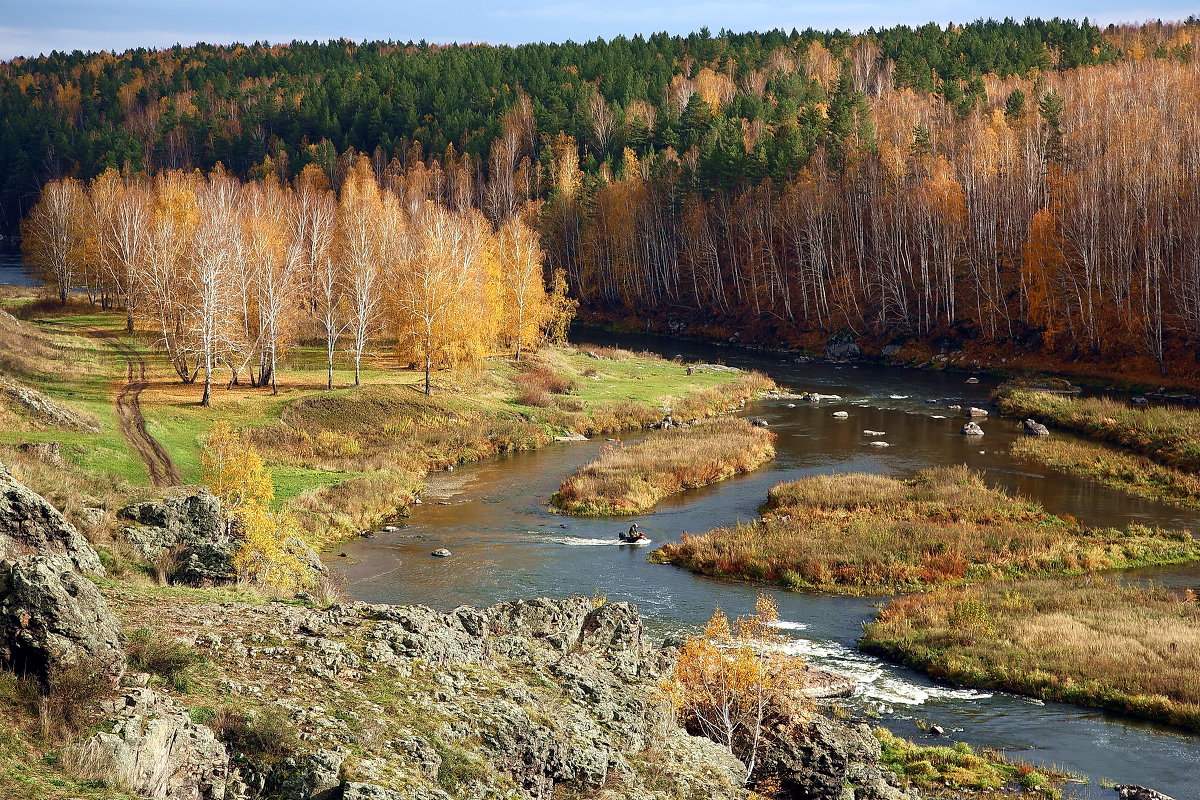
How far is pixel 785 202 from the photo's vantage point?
353 ft

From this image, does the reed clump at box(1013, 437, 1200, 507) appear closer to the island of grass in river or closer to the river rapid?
the river rapid

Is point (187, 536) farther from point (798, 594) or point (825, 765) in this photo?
point (798, 594)

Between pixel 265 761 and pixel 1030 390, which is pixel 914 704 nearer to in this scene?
pixel 265 761

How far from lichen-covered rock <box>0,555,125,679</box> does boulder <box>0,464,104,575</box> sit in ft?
13.6

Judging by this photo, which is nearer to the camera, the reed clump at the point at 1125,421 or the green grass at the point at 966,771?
the green grass at the point at 966,771

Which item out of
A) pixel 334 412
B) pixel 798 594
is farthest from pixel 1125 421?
pixel 334 412

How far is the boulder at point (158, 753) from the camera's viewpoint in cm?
1216

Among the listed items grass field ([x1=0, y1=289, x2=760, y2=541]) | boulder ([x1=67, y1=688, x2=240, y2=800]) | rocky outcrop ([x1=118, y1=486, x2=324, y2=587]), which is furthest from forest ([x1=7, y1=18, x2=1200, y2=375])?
boulder ([x1=67, y1=688, x2=240, y2=800])

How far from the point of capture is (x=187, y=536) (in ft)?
80.6

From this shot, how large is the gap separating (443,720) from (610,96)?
16222 centimetres

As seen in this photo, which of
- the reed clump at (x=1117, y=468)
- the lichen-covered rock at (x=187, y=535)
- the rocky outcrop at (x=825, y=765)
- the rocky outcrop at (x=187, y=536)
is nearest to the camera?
the rocky outcrop at (x=825, y=765)

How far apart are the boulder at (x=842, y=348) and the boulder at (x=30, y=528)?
264 ft

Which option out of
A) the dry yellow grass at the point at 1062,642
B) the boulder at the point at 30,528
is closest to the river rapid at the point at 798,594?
the dry yellow grass at the point at 1062,642

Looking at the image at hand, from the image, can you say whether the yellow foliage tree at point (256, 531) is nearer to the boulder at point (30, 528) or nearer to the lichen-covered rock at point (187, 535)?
the lichen-covered rock at point (187, 535)
